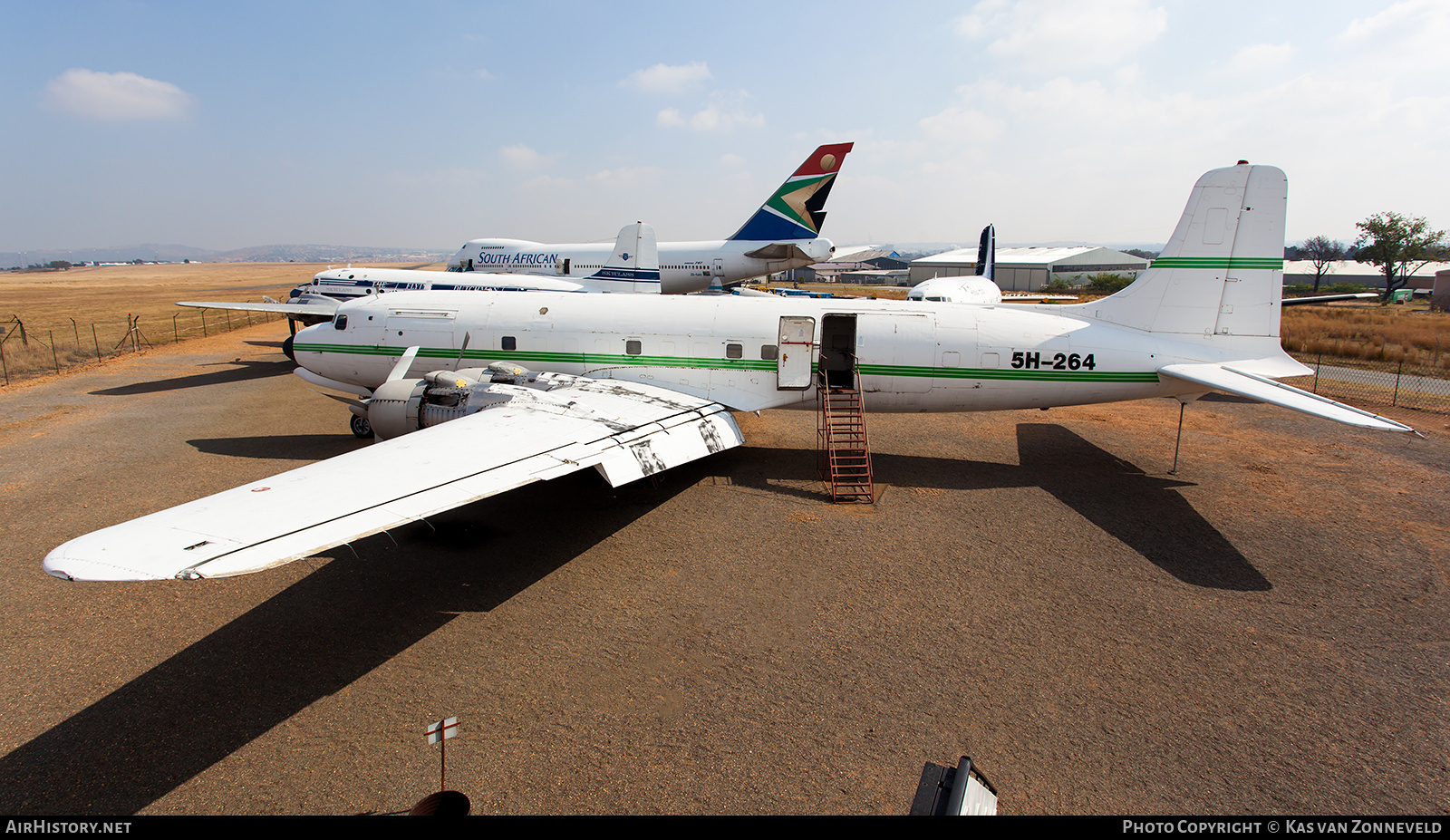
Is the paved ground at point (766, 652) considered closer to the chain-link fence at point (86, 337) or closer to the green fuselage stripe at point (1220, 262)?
the green fuselage stripe at point (1220, 262)

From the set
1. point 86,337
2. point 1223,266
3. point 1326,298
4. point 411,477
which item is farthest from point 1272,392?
point 86,337

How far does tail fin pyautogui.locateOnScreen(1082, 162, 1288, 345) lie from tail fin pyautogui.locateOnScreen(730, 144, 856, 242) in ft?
88.5

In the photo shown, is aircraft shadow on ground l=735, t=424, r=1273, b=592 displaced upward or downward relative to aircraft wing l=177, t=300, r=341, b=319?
downward

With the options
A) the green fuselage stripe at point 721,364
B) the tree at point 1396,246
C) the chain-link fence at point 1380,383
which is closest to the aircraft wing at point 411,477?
the green fuselage stripe at point 721,364

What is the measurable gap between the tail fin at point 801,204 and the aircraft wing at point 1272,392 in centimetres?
2867

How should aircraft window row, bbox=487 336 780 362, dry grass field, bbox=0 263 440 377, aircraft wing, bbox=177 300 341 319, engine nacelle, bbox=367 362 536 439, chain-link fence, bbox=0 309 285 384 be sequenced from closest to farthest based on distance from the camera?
engine nacelle, bbox=367 362 536 439, aircraft window row, bbox=487 336 780 362, aircraft wing, bbox=177 300 341 319, chain-link fence, bbox=0 309 285 384, dry grass field, bbox=0 263 440 377

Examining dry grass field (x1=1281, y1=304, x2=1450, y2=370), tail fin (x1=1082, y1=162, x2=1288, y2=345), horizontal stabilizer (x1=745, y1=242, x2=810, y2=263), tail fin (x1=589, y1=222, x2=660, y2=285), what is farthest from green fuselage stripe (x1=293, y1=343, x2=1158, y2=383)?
horizontal stabilizer (x1=745, y1=242, x2=810, y2=263)

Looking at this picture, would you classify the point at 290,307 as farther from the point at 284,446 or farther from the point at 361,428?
the point at 361,428

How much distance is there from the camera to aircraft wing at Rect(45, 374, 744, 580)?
5.42 m

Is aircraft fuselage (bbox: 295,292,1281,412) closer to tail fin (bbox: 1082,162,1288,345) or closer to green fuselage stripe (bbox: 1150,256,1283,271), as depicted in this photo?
tail fin (bbox: 1082,162,1288,345)

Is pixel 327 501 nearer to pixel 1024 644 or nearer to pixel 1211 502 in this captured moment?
pixel 1024 644

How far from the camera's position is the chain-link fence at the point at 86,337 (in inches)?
1011
